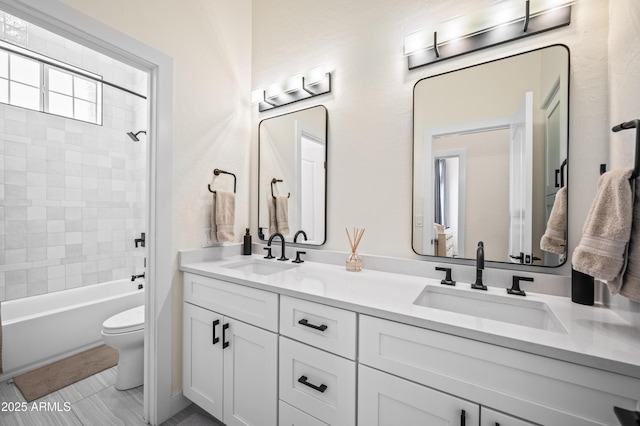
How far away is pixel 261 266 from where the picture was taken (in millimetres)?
1866

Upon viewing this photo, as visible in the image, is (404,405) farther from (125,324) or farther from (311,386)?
(125,324)

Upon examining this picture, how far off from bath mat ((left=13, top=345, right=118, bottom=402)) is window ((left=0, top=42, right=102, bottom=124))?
218cm

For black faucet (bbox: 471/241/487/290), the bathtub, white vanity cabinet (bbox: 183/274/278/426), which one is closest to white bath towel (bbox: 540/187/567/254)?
black faucet (bbox: 471/241/487/290)

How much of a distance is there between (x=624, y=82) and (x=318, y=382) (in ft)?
5.14

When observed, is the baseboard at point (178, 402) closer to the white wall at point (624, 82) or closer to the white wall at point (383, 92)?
the white wall at point (383, 92)

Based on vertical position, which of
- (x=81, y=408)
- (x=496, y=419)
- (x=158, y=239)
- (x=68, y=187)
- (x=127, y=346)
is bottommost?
(x=81, y=408)

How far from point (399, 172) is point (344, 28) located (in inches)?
40.0

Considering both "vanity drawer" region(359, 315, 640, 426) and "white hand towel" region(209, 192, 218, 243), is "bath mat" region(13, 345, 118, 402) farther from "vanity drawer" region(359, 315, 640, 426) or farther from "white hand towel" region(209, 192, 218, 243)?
"vanity drawer" region(359, 315, 640, 426)

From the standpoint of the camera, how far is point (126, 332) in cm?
175

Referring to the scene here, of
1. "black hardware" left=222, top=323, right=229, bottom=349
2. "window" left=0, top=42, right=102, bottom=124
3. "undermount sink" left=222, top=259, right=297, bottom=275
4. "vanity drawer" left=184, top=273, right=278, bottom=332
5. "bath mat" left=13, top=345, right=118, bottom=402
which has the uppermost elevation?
"window" left=0, top=42, right=102, bottom=124

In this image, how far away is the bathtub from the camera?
6.08 feet

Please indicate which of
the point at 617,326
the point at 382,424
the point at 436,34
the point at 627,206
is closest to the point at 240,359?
the point at 382,424

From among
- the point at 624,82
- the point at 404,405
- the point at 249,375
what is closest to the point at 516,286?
the point at 404,405

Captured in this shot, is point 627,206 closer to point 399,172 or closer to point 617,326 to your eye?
point 617,326
